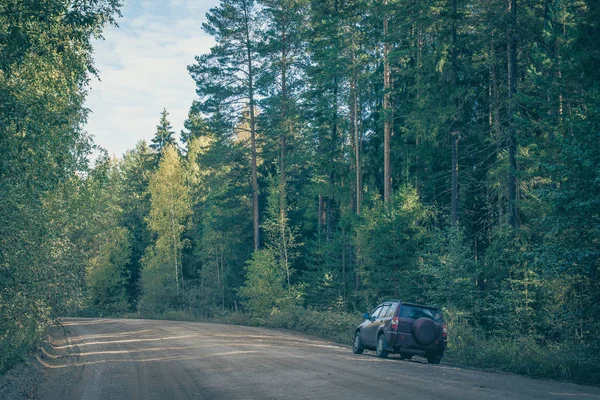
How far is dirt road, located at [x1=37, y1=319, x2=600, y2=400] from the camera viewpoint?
394 inches

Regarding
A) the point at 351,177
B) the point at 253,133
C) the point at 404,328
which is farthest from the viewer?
the point at 253,133

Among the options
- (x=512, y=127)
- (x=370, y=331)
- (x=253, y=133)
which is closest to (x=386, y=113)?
(x=512, y=127)

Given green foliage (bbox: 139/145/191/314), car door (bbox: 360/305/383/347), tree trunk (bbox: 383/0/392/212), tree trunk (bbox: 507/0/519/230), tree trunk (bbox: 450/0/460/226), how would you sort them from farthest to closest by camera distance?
green foliage (bbox: 139/145/191/314) < tree trunk (bbox: 383/0/392/212) < tree trunk (bbox: 450/0/460/226) < tree trunk (bbox: 507/0/519/230) < car door (bbox: 360/305/383/347)

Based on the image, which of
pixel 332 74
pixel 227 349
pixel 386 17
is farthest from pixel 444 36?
pixel 227 349

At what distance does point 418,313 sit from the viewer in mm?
17125

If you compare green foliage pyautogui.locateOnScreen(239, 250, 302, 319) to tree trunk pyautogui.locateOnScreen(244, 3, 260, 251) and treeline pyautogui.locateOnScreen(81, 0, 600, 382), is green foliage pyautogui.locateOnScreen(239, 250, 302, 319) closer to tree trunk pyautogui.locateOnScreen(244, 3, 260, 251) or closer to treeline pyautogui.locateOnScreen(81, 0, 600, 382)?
treeline pyautogui.locateOnScreen(81, 0, 600, 382)

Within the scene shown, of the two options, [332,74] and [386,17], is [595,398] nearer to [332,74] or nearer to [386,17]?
[386,17]

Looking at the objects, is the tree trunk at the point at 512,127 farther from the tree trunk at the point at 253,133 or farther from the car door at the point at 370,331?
the tree trunk at the point at 253,133

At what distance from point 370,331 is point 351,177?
20.8 meters

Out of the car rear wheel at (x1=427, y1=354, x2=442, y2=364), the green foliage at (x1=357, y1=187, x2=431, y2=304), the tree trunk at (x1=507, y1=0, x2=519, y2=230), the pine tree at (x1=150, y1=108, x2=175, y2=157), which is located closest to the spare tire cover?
the car rear wheel at (x1=427, y1=354, x2=442, y2=364)

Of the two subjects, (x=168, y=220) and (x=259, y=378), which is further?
(x=168, y=220)

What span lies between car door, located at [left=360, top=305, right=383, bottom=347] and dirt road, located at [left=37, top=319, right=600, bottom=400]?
187 cm

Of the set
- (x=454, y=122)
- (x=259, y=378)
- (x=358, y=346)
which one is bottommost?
(x=358, y=346)

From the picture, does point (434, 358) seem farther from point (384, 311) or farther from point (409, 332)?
point (384, 311)
